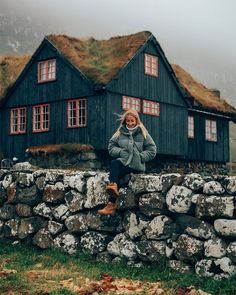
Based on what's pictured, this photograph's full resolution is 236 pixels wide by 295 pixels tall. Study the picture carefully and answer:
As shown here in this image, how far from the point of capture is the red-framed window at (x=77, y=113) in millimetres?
25344

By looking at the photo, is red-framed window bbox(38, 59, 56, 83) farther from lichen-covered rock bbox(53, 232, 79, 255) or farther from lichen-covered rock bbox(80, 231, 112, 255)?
lichen-covered rock bbox(80, 231, 112, 255)

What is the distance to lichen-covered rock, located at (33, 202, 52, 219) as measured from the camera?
29.5 ft

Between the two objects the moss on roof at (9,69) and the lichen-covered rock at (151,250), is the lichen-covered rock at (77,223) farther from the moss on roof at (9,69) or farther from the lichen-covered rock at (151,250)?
the moss on roof at (9,69)

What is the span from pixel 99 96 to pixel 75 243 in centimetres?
1664

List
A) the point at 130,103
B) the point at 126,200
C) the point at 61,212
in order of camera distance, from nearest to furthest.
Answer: the point at 126,200 < the point at 61,212 < the point at 130,103

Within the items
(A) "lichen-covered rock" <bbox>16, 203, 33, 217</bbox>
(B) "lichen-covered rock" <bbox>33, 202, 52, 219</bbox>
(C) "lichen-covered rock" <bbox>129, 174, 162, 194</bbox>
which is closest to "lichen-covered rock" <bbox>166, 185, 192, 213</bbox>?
(C) "lichen-covered rock" <bbox>129, 174, 162, 194</bbox>

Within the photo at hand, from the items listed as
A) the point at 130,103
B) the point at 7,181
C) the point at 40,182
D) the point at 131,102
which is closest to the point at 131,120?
Answer: the point at 40,182

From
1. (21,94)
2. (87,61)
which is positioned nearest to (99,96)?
(87,61)

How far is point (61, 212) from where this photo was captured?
28.9 feet

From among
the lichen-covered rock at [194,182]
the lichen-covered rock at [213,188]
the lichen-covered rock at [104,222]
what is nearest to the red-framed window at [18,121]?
the lichen-covered rock at [104,222]

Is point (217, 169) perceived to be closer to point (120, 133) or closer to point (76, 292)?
point (120, 133)

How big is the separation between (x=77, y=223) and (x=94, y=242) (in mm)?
485

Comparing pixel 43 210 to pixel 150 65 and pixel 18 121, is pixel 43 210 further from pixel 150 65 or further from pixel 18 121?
pixel 18 121

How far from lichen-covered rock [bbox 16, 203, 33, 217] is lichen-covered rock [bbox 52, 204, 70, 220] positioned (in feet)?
1.97
